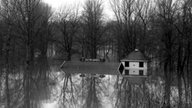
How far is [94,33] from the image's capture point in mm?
40250

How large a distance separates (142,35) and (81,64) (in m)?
14.6

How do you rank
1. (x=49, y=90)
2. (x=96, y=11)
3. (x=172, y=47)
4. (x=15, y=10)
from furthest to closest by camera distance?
1. (x=96, y=11)
2. (x=15, y=10)
3. (x=172, y=47)
4. (x=49, y=90)

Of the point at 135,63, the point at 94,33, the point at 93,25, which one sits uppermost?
the point at 93,25

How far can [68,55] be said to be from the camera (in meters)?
42.6

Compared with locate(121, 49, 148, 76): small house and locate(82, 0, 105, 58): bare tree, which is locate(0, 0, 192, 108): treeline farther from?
locate(121, 49, 148, 76): small house

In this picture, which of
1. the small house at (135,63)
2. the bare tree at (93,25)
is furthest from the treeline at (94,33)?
the small house at (135,63)

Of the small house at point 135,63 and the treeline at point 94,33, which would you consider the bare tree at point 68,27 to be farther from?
the small house at point 135,63

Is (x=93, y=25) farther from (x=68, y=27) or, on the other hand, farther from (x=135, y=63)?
(x=135, y=63)

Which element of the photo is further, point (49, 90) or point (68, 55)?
point (68, 55)

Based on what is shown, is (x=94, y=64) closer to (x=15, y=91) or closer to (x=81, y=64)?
(x=81, y=64)

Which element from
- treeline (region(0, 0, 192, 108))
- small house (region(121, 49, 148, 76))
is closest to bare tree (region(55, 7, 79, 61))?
treeline (region(0, 0, 192, 108))

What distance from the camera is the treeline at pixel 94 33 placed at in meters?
27.9

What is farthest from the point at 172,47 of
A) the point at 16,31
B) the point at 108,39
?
the point at 16,31

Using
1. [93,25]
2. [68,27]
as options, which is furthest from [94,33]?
[68,27]
